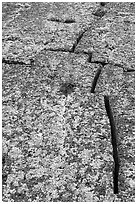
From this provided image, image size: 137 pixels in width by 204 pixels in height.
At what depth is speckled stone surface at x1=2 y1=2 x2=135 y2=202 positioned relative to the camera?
1.09m

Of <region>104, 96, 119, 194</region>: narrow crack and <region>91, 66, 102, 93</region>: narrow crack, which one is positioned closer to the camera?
<region>104, 96, 119, 194</region>: narrow crack

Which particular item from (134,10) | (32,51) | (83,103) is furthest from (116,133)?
(134,10)

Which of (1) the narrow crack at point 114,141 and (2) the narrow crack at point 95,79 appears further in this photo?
(2) the narrow crack at point 95,79

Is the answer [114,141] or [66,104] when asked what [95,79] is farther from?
[114,141]

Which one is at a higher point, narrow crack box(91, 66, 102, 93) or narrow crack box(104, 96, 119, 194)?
narrow crack box(91, 66, 102, 93)

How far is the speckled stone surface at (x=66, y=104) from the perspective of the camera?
3.58 feet

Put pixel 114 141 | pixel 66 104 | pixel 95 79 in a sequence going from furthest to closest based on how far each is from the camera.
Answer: pixel 95 79 → pixel 66 104 → pixel 114 141

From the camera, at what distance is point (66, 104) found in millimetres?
1381

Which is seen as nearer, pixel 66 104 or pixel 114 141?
pixel 114 141

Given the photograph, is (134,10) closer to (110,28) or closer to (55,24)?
(110,28)

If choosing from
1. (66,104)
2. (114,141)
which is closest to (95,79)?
(66,104)

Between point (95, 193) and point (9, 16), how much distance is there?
1.46 metres

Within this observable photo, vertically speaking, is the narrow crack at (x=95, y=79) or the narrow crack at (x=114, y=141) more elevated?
the narrow crack at (x=95, y=79)

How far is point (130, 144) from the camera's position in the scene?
1204mm
